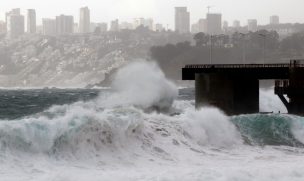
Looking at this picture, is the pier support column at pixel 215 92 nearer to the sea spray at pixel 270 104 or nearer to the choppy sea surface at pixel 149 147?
the choppy sea surface at pixel 149 147

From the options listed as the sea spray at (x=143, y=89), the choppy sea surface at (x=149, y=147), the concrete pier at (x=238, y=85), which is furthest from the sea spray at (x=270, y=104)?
the choppy sea surface at (x=149, y=147)

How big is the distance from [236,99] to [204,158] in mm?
19104

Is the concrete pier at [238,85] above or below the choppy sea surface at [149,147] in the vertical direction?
above

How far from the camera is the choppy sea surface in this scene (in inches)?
948

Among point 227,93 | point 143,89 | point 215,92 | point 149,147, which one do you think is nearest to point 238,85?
point 227,93

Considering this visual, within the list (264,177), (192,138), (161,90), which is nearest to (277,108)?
(161,90)

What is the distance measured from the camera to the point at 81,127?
93.1ft

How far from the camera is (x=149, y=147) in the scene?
98.9 ft

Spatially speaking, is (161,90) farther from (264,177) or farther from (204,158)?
(264,177)

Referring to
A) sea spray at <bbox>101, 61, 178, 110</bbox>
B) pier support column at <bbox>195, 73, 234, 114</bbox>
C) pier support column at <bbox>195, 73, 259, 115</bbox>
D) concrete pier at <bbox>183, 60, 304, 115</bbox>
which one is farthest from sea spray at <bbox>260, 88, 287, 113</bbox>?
pier support column at <bbox>195, 73, 234, 114</bbox>

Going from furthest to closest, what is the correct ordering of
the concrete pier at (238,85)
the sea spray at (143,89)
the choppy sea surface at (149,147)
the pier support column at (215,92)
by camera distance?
the sea spray at (143,89) < the pier support column at (215,92) < the concrete pier at (238,85) < the choppy sea surface at (149,147)

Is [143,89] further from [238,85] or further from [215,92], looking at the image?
[238,85]

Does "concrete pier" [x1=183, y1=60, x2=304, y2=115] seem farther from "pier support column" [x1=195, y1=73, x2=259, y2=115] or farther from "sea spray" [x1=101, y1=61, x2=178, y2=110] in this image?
"sea spray" [x1=101, y1=61, x2=178, y2=110]

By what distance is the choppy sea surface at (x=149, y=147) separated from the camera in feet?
79.0
